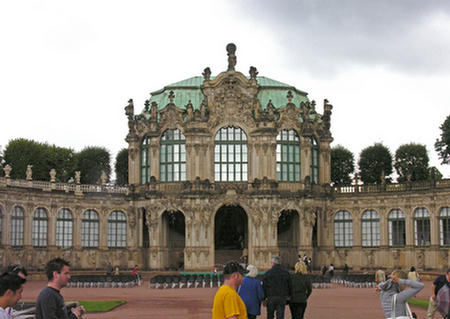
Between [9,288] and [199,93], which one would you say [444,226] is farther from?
[9,288]

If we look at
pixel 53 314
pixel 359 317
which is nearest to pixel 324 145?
pixel 359 317

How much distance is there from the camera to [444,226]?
63938 mm

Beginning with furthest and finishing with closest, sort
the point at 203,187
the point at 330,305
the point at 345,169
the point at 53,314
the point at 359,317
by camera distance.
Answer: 1. the point at 345,169
2. the point at 203,187
3. the point at 330,305
4. the point at 359,317
5. the point at 53,314

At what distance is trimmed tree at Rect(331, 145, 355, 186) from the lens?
8862 centimetres

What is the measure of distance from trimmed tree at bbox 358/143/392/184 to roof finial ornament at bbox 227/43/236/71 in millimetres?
24313

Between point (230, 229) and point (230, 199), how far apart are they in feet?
17.6

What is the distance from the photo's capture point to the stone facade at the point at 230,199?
67.2m

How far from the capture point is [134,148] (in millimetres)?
72125

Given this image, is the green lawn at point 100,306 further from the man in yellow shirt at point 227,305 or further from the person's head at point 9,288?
the person's head at point 9,288

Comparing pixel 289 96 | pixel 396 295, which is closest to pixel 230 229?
pixel 289 96

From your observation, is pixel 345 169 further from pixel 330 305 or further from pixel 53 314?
pixel 53 314

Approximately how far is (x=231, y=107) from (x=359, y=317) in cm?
4227

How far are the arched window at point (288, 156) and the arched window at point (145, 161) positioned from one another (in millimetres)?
12601

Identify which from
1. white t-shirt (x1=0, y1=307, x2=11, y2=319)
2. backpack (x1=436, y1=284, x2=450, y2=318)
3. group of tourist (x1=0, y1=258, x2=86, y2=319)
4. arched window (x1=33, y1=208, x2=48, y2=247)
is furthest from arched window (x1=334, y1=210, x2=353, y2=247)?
white t-shirt (x1=0, y1=307, x2=11, y2=319)
